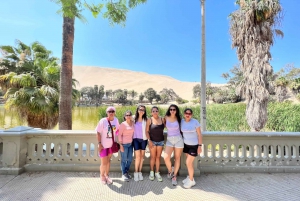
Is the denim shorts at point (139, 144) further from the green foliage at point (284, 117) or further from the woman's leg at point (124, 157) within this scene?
the green foliage at point (284, 117)

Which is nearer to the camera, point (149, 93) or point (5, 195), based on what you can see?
point (5, 195)

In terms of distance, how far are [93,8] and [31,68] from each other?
5390mm

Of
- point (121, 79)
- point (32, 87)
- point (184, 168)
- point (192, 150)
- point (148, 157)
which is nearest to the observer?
point (192, 150)

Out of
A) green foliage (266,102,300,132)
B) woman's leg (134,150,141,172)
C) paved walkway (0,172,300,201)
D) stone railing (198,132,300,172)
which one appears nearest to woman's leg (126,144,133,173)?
woman's leg (134,150,141,172)

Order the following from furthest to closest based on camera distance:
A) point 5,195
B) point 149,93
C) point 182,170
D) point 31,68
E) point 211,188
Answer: point 149,93 < point 31,68 < point 182,170 < point 211,188 < point 5,195

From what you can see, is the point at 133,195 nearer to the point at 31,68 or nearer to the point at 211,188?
the point at 211,188

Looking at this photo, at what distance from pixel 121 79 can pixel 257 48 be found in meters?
130

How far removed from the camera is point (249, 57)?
24.3 ft

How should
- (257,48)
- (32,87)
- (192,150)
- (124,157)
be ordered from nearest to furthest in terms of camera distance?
(192,150) < (124,157) < (32,87) < (257,48)

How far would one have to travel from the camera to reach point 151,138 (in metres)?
3.12

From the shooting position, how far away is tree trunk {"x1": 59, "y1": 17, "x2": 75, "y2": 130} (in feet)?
15.5

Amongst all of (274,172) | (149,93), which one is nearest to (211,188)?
(274,172)

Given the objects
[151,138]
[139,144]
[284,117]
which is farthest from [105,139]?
[284,117]

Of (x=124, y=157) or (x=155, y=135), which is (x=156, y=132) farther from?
(x=124, y=157)
